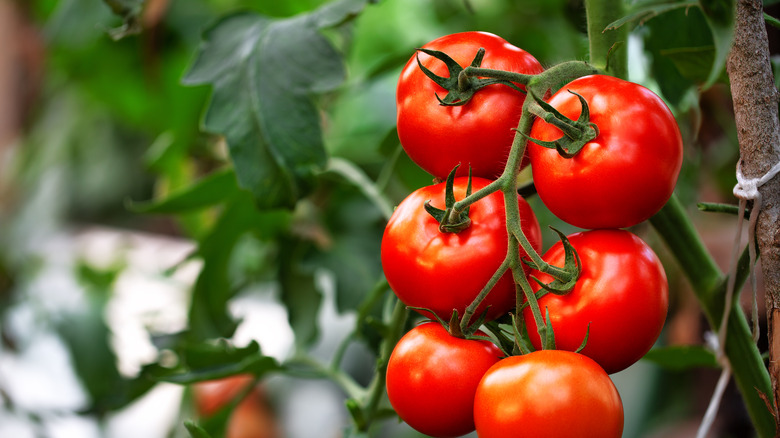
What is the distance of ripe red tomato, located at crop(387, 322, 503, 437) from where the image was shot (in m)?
0.25

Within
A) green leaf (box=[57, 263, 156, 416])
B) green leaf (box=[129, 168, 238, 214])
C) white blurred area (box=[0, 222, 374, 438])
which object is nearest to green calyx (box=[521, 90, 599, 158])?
green leaf (box=[129, 168, 238, 214])

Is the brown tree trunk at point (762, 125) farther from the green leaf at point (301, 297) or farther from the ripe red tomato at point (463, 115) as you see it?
the green leaf at point (301, 297)

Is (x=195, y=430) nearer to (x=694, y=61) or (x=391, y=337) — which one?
(x=391, y=337)

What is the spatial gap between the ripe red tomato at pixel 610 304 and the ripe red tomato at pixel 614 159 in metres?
0.01

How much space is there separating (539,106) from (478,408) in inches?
4.3

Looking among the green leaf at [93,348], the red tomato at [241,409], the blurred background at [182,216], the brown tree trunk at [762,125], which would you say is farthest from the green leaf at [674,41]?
the red tomato at [241,409]

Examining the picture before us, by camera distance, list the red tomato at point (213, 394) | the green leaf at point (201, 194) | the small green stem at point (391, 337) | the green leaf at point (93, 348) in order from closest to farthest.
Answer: the small green stem at point (391, 337), the green leaf at point (201, 194), the green leaf at point (93, 348), the red tomato at point (213, 394)

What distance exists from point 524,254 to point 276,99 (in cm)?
21

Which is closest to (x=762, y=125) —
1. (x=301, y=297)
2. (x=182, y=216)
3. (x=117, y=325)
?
(x=301, y=297)

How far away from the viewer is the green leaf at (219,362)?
1.39 feet

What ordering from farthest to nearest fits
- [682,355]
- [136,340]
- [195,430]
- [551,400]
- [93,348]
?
[136,340], [93,348], [682,355], [195,430], [551,400]

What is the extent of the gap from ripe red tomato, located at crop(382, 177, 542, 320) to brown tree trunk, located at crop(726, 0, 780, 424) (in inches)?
3.3

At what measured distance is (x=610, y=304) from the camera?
0.24 m

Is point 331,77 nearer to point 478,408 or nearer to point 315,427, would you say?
point 478,408
